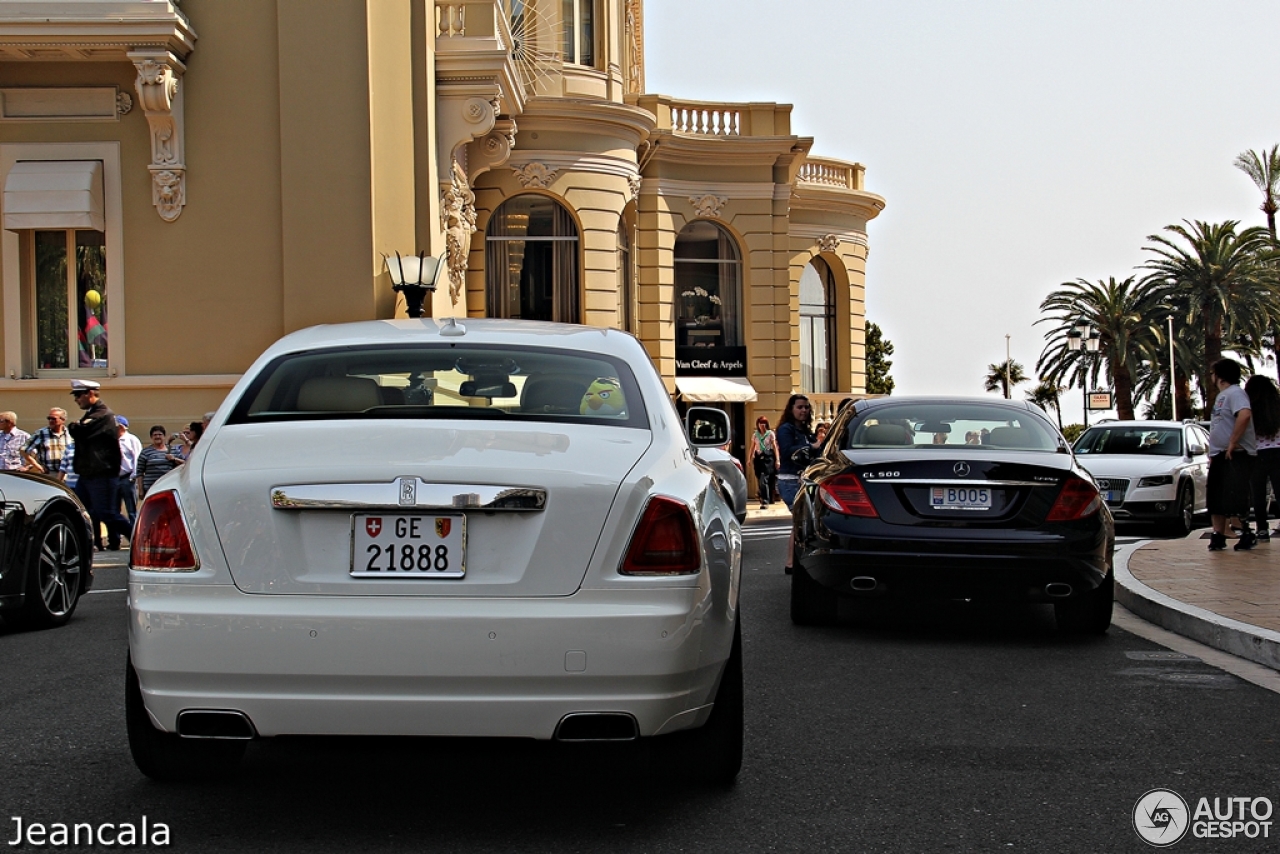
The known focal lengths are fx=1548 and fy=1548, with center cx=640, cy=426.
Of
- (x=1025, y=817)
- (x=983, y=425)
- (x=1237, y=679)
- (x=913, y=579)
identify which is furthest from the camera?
(x=983, y=425)

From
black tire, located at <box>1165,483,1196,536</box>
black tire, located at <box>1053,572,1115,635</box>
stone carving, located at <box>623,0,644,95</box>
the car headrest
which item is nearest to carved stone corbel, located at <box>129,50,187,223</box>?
black tire, located at <box>1165,483,1196,536</box>

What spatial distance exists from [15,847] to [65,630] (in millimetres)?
5669

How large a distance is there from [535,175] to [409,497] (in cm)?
2651

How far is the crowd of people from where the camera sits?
16328mm

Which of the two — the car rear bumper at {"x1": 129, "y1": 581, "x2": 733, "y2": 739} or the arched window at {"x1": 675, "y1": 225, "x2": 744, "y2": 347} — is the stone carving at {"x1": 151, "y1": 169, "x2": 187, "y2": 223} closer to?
the arched window at {"x1": 675, "y1": 225, "x2": 744, "y2": 347}

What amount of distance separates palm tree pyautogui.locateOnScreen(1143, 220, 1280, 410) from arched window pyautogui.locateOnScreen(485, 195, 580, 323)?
1214 inches

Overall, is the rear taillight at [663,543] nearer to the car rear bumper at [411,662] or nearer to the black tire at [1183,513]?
the car rear bumper at [411,662]

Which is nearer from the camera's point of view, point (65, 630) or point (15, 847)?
point (15, 847)

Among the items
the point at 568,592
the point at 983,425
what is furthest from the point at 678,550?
the point at 983,425

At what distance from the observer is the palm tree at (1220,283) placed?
53.9 meters

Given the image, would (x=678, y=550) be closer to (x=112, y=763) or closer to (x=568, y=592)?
(x=568, y=592)

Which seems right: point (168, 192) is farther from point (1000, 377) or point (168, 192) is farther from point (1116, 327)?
point (1000, 377)

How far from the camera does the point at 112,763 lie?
5523 millimetres

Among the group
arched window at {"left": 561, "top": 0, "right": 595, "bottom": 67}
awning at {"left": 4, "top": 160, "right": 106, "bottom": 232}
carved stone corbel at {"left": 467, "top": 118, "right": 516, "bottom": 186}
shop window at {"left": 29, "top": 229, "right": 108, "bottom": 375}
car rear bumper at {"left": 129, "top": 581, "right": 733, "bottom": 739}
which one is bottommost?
car rear bumper at {"left": 129, "top": 581, "right": 733, "bottom": 739}
